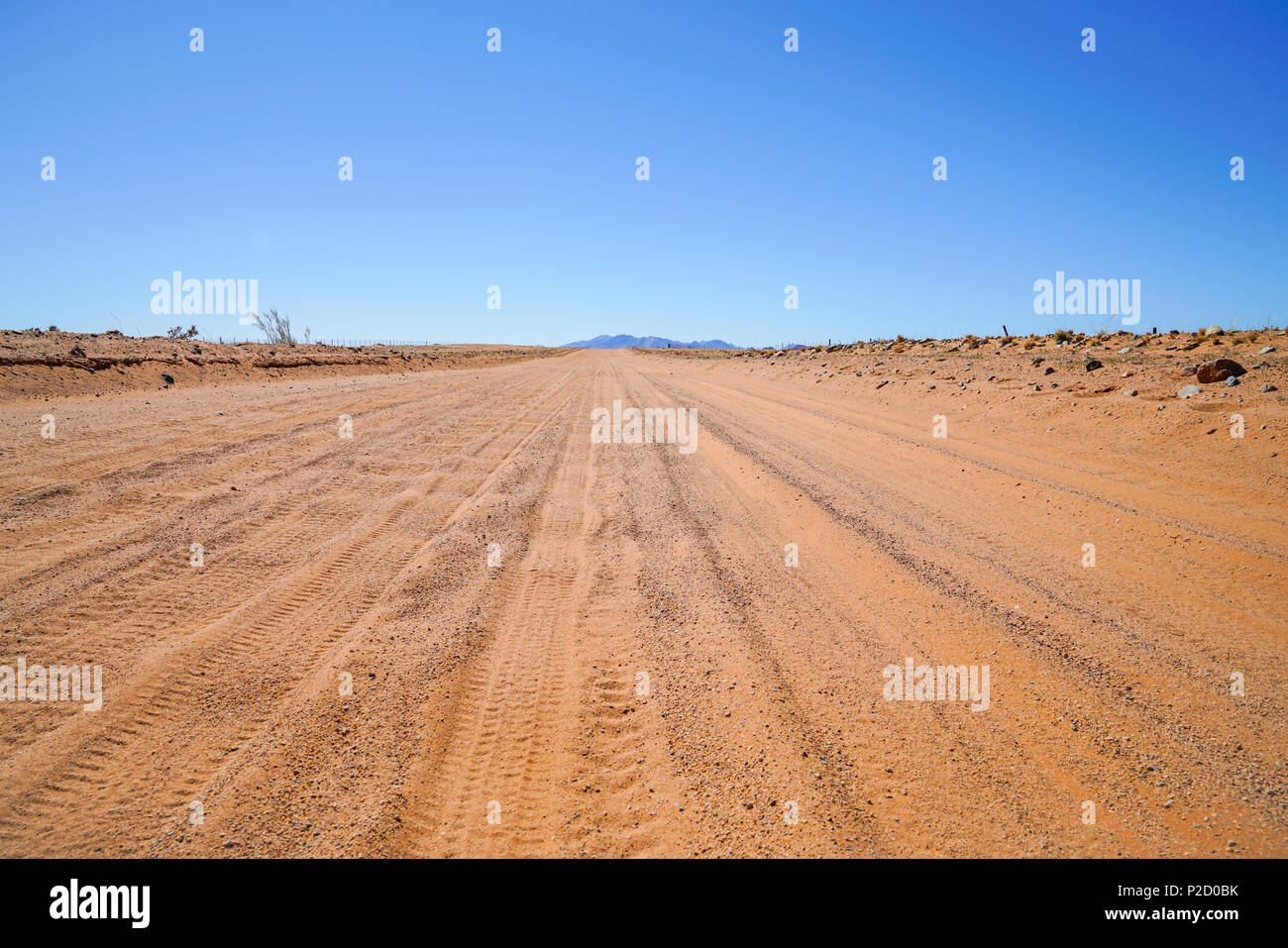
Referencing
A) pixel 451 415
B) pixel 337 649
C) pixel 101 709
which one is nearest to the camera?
pixel 101 709

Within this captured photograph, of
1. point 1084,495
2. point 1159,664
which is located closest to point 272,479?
point 1159,664

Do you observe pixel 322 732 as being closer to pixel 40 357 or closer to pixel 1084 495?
pixel 1084 495

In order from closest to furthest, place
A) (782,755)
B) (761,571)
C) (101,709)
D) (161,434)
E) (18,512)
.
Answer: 1. (782,755)
2. (101,709)
3. (761,571)
4. (18,512)
5. (161,434)

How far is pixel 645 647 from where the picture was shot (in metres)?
→ 3.74

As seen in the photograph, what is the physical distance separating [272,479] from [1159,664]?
8395mm

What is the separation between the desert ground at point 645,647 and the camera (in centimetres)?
240

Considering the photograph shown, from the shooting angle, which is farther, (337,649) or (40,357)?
(40,357)

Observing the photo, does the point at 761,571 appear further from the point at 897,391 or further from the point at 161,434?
the point at 897,391

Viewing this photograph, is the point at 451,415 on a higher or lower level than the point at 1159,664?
higher

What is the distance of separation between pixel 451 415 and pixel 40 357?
1096 cm

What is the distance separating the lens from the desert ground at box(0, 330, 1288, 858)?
240 cm

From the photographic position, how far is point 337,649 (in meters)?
3.61
